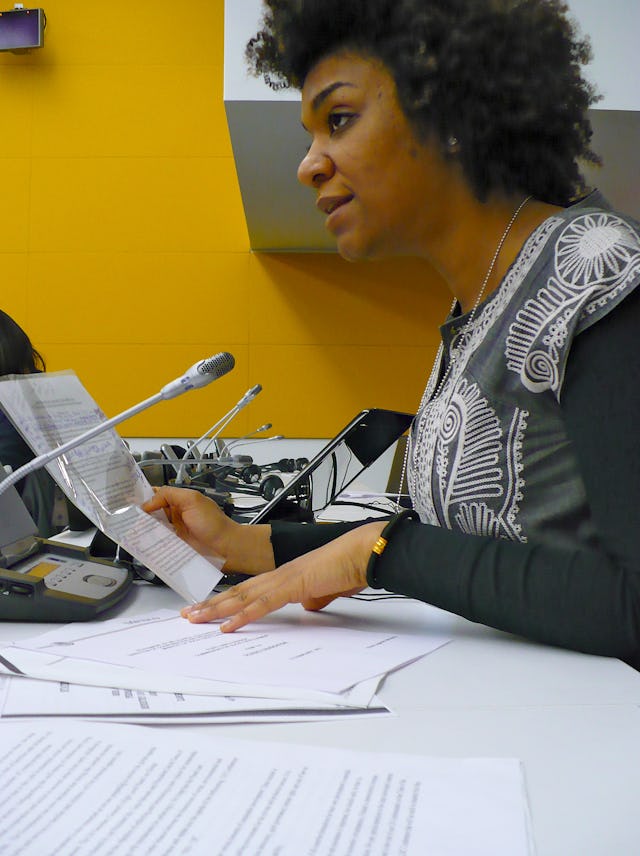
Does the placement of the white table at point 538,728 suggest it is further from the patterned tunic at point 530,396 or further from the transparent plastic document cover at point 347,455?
the transparent plastic document cover at point 347,455

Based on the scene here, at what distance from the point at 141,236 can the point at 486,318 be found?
15.0 feet

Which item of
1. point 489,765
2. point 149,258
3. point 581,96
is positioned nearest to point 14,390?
point 489,765

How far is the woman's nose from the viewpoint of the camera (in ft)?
3.49

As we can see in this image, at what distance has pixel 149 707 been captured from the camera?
592 millimetres

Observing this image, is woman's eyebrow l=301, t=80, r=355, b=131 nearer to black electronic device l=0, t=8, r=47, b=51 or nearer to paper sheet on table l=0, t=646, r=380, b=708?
paper sheet on table l=0, t=646, r=380, b=708

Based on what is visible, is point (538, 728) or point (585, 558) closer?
point (538, 728)

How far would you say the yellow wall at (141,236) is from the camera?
5117 mm

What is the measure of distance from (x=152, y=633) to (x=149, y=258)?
4667mm

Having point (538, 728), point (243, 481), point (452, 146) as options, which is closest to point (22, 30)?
point (243, 481)

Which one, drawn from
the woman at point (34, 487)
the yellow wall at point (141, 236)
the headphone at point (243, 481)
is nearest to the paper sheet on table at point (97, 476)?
the woman at point (34, 487)

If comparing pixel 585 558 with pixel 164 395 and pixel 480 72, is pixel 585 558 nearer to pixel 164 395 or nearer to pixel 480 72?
pixel 164 395

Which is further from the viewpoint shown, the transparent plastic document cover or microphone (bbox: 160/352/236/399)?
the transparent plastic document cover

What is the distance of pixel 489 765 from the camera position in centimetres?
50

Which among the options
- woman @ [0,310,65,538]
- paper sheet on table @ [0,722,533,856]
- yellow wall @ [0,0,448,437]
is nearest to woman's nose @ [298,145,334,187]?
woman @ [0,310,65,538]
